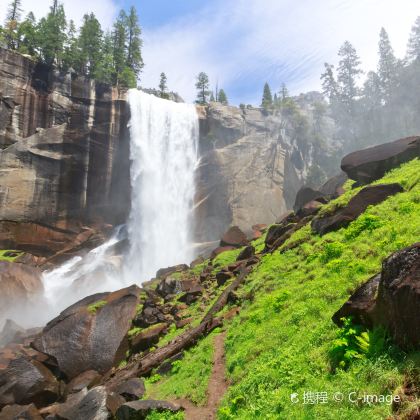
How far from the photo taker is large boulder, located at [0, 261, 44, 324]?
1181 inches

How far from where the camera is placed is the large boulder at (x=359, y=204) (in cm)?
1435

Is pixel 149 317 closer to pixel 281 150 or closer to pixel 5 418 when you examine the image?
pixel 5 418

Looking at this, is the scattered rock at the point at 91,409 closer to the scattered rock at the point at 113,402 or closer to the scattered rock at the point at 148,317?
the scattered rock at the point at 113,402

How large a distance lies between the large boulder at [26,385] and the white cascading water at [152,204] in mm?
22261

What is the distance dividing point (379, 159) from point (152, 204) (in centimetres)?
3430

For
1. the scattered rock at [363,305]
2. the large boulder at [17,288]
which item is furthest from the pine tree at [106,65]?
the scattered rock at [363,305]

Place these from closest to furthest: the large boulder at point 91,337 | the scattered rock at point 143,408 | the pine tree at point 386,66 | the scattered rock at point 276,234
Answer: the scattered rock at point 143,408
the large boulder at point 91,337
the scattered rock at point 276,234
the pine tree at point 386,66

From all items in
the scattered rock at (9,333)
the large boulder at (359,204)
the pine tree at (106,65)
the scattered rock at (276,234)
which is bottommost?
the scattered rock at (9,333)

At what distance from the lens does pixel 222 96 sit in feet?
280

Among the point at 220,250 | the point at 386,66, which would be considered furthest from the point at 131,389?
the point at 386,66

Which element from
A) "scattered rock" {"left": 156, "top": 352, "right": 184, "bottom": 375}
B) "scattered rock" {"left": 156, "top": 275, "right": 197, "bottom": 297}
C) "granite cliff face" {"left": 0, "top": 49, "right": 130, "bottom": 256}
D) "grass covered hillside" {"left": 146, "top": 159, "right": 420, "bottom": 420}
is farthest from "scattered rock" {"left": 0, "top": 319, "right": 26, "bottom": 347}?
"granite cliff face" {"left": 0, "top": 49, "right": 130, "bottom": 256}

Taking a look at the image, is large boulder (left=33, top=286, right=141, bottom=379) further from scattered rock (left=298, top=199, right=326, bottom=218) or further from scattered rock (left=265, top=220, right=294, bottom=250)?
scattered rock (left=298, top=199, right=326, bottom=218)

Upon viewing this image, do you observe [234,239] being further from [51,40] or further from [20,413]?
[51,40]

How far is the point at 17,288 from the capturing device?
31.5 metres
